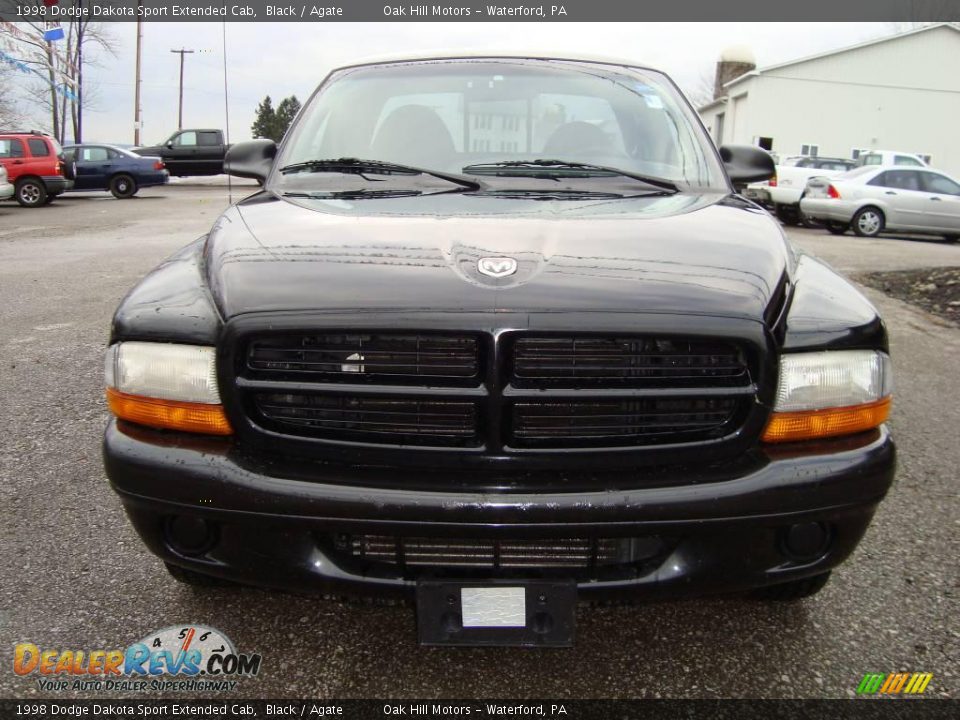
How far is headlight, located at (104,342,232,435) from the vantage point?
1.90 meters

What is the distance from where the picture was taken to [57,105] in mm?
39000

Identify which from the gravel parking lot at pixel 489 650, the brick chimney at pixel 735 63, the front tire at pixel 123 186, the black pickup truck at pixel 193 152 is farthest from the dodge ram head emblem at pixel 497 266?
the brick chimney at pixel 735 63

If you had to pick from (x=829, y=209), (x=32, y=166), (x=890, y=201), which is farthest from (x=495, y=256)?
(x=32, y=166)

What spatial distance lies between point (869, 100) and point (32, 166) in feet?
93.8

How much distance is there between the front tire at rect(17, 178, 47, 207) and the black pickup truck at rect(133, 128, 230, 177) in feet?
30.7

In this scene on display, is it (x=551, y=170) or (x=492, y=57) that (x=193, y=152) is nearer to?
(x=492, y=57)

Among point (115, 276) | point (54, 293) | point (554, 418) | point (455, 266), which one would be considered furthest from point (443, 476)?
point (115, 276)

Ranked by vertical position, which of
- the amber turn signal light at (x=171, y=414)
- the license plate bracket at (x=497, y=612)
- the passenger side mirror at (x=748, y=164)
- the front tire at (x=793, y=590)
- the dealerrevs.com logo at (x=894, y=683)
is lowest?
the dealerrevs.com logo at (x=894, y=683)

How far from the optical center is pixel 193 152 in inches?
1125

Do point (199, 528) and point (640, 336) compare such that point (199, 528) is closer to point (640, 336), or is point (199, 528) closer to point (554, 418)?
point (554, 418)

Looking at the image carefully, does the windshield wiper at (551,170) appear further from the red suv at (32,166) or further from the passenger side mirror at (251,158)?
the red suv at (32,166)

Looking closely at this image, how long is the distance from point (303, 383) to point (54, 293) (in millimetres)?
6811

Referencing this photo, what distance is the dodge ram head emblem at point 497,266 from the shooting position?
6.20 ft

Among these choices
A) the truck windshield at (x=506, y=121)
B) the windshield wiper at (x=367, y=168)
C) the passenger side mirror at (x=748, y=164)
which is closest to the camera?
the windshield wiper at (x=367, y=168)
